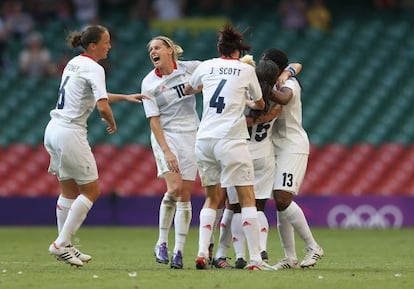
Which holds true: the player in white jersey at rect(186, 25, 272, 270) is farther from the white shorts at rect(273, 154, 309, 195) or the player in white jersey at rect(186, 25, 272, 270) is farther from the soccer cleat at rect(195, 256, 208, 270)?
the white shorts at rect(273, 154, 309, 195)

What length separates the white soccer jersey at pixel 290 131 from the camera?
38.6 ft

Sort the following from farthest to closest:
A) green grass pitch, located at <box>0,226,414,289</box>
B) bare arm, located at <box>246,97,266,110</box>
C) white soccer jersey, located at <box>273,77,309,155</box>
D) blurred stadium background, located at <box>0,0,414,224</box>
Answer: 1. blurred stadium background, located at <box>0,0,414,224</box>
2. white soccer jersey, located at <box>273,77,309,155</box>
3. bare arm, located at <box>246,97,266,110</box>
4. green grass pitch, located at <box>0,226,414,289</box>

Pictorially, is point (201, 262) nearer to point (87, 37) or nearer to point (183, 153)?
point (183, 153)

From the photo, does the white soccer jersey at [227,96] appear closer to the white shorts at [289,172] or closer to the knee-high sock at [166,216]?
the white shorts at [289,172]

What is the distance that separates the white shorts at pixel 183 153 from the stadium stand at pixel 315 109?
10.2 metres

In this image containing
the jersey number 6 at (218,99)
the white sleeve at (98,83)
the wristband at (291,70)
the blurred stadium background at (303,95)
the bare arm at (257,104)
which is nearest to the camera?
the jersey number 6 at (218,99)

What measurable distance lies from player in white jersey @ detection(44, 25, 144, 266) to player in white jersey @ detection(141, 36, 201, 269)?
0.28m

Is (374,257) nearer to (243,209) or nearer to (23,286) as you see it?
(243,209)

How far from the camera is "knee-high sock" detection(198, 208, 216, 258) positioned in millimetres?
10969

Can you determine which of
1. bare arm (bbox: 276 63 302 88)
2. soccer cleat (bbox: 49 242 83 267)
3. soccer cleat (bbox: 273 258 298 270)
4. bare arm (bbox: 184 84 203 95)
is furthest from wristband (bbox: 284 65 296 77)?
soccer cleat (bbox: 49 242 83 267)

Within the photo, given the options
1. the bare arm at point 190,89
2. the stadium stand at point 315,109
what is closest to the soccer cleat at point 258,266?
the bare arm at point 190,89

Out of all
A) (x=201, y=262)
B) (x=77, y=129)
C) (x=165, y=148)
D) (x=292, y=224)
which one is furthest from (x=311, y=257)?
(x=77, y=129)

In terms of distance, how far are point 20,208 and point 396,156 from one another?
7.12 meters

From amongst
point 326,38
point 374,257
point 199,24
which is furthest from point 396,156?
point 374,257
